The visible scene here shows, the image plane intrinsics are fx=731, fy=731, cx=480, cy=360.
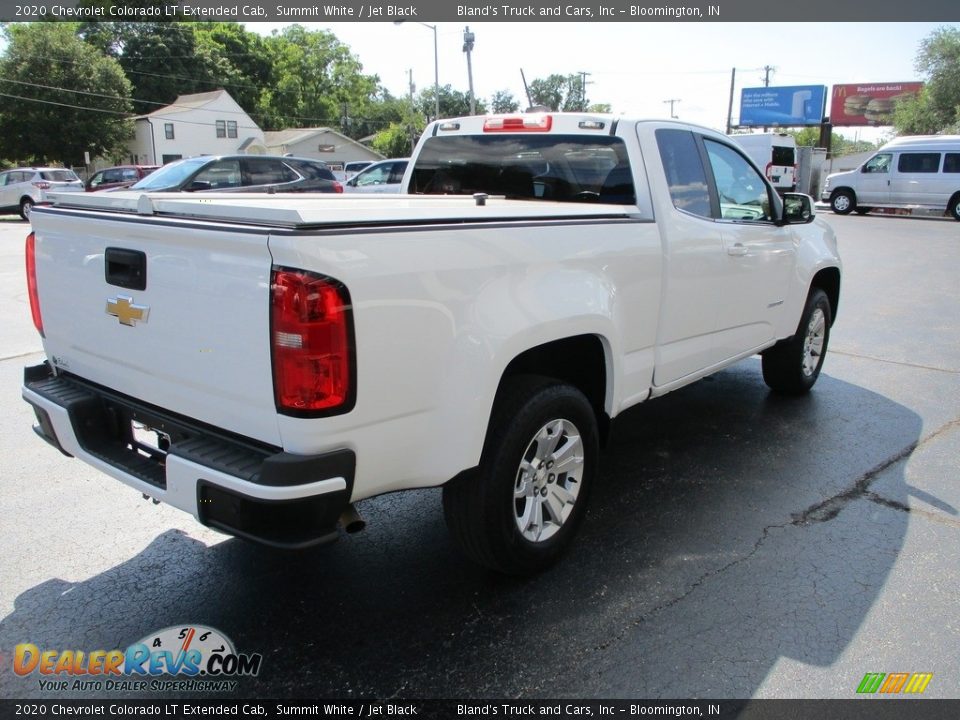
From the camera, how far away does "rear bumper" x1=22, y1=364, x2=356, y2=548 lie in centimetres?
221

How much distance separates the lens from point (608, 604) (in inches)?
117

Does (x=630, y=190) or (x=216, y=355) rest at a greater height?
(x=630, y=190)

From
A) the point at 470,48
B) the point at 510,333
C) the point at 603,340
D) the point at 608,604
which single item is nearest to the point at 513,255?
the point at 510,333

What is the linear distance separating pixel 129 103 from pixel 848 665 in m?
55.2

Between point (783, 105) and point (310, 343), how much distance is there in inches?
2207

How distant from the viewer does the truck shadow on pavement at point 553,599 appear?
8.44ft

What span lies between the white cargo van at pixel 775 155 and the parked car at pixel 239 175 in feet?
57.3

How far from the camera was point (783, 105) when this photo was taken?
50.8m

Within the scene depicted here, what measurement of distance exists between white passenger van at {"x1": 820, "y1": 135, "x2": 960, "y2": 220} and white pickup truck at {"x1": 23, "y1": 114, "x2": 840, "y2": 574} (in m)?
22.8

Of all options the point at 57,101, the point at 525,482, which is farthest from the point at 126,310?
the point at 57,101

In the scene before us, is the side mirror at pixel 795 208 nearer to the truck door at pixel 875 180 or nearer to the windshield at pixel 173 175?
the windshield at pixel 173 175

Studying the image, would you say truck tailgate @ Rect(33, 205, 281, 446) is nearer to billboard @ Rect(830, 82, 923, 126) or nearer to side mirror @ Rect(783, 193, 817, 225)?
side mirror @ Rect(783, 193, 817, 225)

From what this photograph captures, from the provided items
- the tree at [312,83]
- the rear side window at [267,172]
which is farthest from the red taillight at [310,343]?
the tree at [312,83]

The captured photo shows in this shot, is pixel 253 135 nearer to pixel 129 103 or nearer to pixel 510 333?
pixel 129 103
